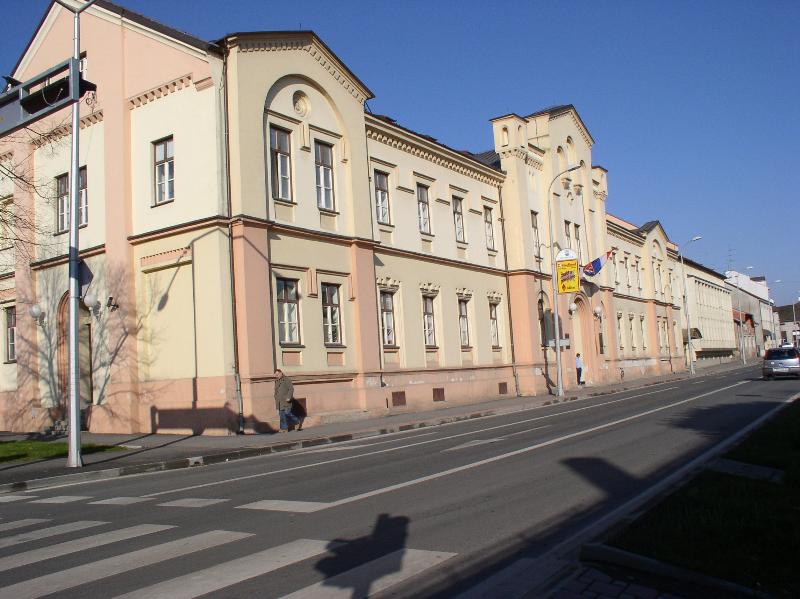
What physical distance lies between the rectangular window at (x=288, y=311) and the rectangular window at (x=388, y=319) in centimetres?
504

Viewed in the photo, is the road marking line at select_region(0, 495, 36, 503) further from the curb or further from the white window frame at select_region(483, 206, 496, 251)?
the white window frame at select_region(483, 206, 496, 251)

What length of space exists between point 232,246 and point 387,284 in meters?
7.80

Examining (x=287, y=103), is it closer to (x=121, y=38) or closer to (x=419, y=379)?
(x=121, y=38)

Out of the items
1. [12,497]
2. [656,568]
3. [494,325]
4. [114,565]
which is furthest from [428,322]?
[656,568]

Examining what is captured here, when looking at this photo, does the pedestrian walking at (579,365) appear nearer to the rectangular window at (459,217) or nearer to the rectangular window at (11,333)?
the rectangular window at (459,217)

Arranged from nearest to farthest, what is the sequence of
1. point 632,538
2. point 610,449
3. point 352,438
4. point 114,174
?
point 632,538 → point 610,449 → point 352,438 → point 114,174

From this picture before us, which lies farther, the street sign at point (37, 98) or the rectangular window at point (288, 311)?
the rectangular window at point (288, 311)

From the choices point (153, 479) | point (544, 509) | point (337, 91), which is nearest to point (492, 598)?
point (544, 509)

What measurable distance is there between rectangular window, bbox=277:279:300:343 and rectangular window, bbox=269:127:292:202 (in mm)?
2670

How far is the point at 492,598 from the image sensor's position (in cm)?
502

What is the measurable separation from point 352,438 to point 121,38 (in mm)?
15065

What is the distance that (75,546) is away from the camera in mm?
7137

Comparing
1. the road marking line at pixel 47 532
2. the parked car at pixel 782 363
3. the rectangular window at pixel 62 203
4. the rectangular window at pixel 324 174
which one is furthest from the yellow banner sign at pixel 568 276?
the road marking line at pixel 47 532

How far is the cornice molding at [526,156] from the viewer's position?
3738 centimetres
